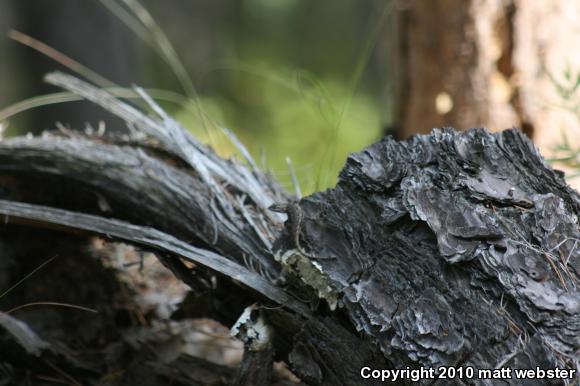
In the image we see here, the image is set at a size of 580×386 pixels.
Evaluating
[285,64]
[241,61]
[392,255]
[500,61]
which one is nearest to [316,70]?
[285,64]

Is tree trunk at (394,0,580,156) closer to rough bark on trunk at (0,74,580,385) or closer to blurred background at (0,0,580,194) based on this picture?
blurred background at (0,0,580,194)

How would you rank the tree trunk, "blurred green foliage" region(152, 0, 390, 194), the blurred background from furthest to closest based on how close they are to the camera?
"blurred green foliage" region(152, 0, 390, 194), the tree trunk, the blurred background

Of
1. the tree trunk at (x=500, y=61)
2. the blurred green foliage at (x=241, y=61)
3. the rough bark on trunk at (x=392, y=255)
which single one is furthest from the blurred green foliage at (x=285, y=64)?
the rough bark on trunk at (x=392, y=255)

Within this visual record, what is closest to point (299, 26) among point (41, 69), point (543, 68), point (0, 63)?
point (0, 63)

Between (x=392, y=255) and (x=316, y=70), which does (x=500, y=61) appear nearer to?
(x=392, y=255)

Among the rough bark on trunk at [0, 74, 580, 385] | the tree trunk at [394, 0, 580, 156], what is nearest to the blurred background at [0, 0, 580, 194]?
the tree trunk at [394, 0, 580, 156]
